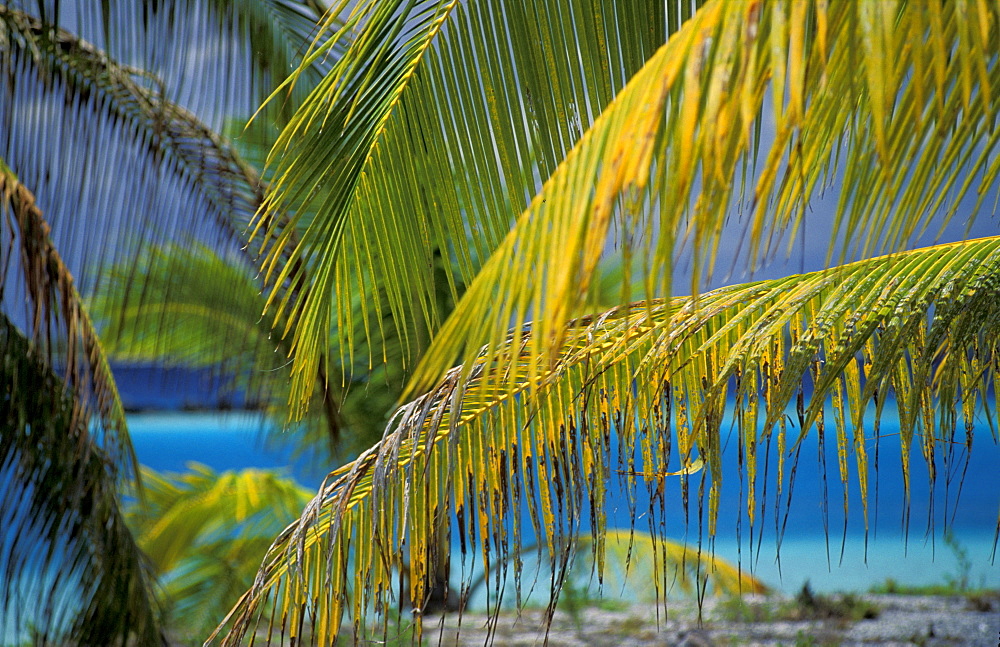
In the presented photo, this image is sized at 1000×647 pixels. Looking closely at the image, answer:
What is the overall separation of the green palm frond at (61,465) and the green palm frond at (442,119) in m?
1.13

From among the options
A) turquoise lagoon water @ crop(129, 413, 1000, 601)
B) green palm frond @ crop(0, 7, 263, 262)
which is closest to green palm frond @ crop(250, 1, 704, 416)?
green palm frond @ crop(0, 7, 263, 262)

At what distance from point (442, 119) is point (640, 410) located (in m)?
0.59

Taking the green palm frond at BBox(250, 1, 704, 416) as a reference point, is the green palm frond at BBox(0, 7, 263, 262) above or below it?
above

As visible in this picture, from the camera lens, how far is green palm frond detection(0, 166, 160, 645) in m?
2.22

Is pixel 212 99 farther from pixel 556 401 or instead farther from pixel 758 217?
pixel 758 217

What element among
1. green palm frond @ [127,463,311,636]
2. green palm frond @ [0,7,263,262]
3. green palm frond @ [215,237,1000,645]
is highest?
green palm frond @ [0,7,263,262]

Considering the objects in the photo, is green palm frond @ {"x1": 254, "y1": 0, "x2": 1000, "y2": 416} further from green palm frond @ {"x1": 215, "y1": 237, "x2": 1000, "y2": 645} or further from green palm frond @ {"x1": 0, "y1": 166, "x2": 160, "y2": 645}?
green palm frond @ {"x1": 0, "y1": 166, "x2": 160, "y2": 645}

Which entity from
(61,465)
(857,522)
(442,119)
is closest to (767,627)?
(857,522)

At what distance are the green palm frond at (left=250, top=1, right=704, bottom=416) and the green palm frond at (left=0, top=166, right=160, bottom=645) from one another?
1129 millimetres

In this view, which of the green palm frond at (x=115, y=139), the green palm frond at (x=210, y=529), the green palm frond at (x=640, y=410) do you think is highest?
the green palm frond at (x=115, y=139)

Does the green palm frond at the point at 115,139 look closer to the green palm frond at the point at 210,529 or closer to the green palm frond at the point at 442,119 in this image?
the green palm frond at the point at 442,119

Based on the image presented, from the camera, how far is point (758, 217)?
19.3 inches

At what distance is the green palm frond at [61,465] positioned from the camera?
222 centimetres

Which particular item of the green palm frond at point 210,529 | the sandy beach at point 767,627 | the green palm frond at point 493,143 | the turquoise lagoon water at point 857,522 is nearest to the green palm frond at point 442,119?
the green palm frond at point 493,143
